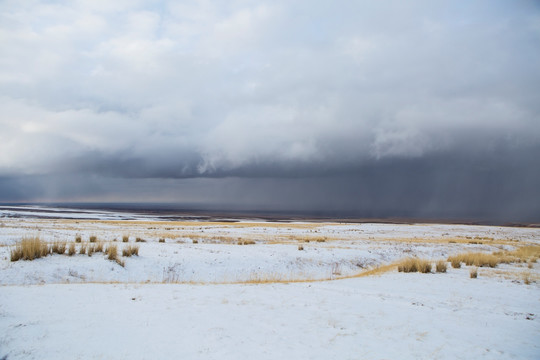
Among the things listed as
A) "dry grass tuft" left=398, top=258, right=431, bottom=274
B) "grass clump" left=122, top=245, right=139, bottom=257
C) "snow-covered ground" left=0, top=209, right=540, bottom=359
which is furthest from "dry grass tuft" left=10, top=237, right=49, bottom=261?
"dry grass tuft" left=398, top=258, right=431, bottom=274

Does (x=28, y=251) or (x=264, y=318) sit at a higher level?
(x=28, y=251)

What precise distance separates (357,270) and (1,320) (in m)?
16.9

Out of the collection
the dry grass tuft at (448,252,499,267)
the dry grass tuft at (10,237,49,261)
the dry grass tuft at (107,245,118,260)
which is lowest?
the dry grass tuft at (448,252,499,267)

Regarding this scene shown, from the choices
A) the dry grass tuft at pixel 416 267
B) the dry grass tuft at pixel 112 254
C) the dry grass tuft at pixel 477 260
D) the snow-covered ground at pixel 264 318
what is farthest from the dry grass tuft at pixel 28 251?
the dry grass tuft at pixel 477 260

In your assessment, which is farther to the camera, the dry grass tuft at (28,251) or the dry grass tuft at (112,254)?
the dry grass tuft at (112,254)

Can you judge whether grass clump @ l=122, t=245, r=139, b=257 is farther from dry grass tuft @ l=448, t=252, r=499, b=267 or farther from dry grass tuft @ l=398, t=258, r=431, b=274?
dry grass tuft @ l=448, t=252, r=499, b=267

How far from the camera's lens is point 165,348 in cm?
522

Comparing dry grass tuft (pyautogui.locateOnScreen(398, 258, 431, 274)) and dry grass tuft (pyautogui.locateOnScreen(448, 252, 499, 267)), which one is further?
dry grass tuft (pyautogui.locateOnScreen(448, 252, 499, 267))

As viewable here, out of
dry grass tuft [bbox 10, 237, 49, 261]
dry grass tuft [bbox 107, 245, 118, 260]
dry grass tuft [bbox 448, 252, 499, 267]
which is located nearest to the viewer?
dry grass tuft [bbox 10, 237, 49, 261]

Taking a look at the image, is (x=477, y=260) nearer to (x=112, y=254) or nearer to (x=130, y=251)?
(x=130, y=251)

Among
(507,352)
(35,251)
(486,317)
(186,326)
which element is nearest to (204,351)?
(186,326)

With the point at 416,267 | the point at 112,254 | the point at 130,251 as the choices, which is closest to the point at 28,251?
the point at 112,254

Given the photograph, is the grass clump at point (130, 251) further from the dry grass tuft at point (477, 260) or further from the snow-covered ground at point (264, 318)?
the dry grass tuft at point (477, 260)

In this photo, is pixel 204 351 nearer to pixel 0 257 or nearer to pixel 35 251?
pixel 35 251
